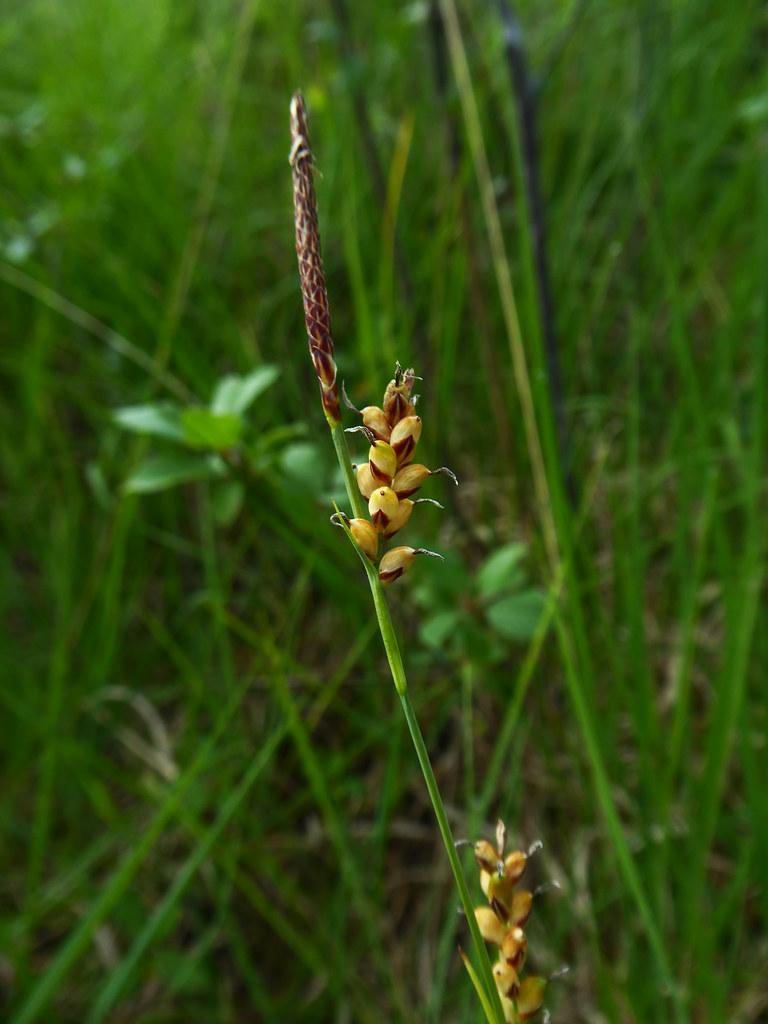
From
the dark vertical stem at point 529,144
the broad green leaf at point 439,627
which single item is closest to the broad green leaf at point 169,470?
the broad green leaf at point 439,627

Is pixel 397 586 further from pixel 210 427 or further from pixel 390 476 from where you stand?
pixel 390 476

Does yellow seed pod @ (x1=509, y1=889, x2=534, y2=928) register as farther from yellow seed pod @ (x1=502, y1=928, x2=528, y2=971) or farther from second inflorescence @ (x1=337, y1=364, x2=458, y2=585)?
second inflorescence @ (x1=337, y1=364, x2=458, y2=585)

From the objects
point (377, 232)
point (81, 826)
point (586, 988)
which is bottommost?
point (586, 988)

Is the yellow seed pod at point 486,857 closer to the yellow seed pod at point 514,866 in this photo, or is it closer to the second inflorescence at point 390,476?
the yellow seed pod at point 514,866

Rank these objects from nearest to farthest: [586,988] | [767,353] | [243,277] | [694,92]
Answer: [767,353] < [586,988] < [243,277] < [694,92]

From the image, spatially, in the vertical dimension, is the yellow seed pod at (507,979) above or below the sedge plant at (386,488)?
below

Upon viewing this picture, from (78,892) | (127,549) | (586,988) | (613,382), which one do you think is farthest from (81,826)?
(613,382)

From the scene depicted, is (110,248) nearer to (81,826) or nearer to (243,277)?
(243,277)
